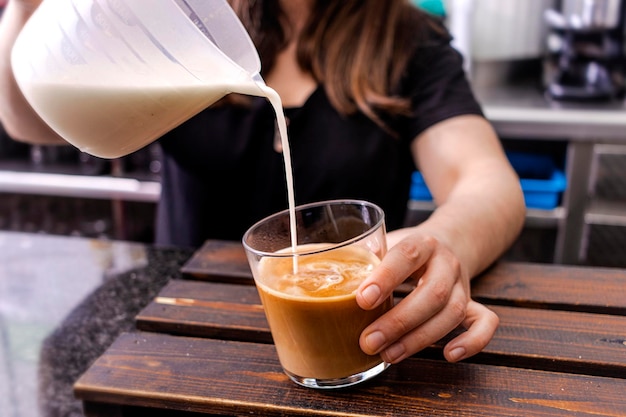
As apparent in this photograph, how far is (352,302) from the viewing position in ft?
2.16

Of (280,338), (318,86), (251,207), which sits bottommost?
(251,207)

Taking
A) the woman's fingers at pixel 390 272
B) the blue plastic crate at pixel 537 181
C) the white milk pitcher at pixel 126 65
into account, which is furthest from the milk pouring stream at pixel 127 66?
the blue plastic crate at pixel 537 181

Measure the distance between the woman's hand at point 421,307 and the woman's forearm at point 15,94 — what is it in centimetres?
85

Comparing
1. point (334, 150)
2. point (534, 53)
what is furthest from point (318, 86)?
point (534, 53)

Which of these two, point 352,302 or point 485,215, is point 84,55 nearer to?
point 352,302

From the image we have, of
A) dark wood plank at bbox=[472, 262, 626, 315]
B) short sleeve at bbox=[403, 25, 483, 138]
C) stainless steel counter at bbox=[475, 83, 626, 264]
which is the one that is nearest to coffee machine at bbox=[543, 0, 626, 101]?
stainless steel counter at bbox=[475, 83, 626, 264]

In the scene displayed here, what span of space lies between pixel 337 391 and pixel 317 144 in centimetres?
71

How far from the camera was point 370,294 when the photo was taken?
2.12 feet

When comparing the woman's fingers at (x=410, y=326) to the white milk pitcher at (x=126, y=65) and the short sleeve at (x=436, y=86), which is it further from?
the short sleeve at (x=436, y=86)

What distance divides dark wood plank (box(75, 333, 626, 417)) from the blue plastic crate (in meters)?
1.20

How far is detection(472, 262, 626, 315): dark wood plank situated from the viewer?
868 millimetres

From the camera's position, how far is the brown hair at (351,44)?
4.30 feet

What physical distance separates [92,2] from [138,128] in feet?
0.48

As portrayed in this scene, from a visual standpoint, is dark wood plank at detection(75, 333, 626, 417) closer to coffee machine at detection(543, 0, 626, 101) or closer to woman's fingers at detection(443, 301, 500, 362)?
woman's fingers at detection(443, 301, 500, 362)
